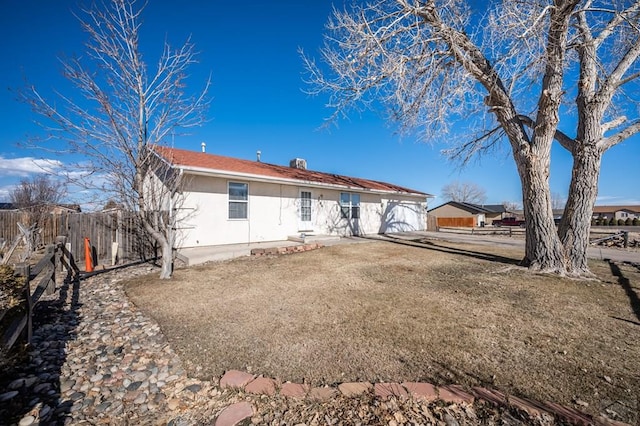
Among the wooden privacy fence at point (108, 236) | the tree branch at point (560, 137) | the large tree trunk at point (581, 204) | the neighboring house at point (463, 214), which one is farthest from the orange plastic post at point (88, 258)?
the neighboring house at point (463, 214)

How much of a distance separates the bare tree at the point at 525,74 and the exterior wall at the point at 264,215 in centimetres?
493

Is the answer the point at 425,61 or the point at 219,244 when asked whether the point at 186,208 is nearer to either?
the point at 219,244

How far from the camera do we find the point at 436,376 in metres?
2.41

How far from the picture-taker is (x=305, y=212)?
1194cm

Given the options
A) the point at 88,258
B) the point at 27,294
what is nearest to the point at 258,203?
the point at 88,258

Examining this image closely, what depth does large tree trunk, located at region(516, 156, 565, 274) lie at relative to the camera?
20.5 feet

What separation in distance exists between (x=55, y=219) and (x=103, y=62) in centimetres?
846

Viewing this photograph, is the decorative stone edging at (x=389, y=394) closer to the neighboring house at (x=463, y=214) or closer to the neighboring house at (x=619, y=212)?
the neighboring house at (x=463, y=214)

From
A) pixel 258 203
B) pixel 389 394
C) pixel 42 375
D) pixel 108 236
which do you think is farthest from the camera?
pixel 258 203

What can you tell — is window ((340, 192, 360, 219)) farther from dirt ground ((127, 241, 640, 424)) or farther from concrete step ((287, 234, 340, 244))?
dirt ground ((127, 241, 640, 424))

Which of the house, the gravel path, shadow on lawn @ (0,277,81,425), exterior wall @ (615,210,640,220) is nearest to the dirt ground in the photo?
the gravel path

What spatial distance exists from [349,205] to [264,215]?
512 cm

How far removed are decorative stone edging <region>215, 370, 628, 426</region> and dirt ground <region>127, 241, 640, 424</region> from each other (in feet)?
0.38

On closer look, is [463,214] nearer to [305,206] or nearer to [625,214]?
[305,206]
